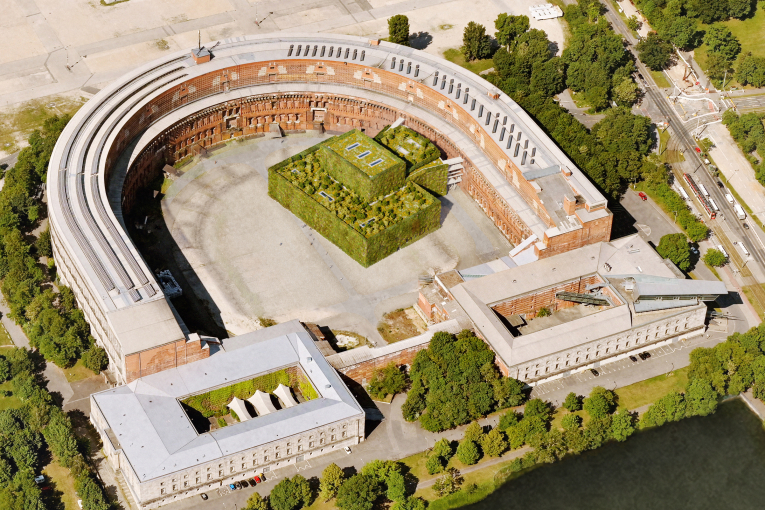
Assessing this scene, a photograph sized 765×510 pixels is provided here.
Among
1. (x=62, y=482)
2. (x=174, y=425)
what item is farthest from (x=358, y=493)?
(x=62, y=482)

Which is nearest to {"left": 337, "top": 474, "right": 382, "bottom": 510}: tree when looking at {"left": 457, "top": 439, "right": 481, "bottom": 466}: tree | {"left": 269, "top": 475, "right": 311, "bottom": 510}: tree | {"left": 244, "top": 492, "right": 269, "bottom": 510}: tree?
{"left": 269, "top": 475, "right": 311, "bottom": 510}: tree

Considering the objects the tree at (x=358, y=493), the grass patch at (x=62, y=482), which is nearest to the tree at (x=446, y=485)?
the tree at (x=358, y=493)

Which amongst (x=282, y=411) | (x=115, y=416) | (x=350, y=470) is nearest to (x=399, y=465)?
(x=350, y=470)

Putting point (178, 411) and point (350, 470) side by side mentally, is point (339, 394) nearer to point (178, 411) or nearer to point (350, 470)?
point (350, 470)

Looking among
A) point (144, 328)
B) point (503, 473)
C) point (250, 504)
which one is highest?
point (144, 328)

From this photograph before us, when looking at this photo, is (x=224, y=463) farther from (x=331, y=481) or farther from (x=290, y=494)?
(x=331, y=481)

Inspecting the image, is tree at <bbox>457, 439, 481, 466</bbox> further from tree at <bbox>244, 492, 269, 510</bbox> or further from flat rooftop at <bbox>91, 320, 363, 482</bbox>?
tree at <bbox>244, 492, 269, 510</bbox>

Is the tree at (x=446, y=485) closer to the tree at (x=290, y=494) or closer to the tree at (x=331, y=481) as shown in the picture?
the tree at (x=331, y=481)
